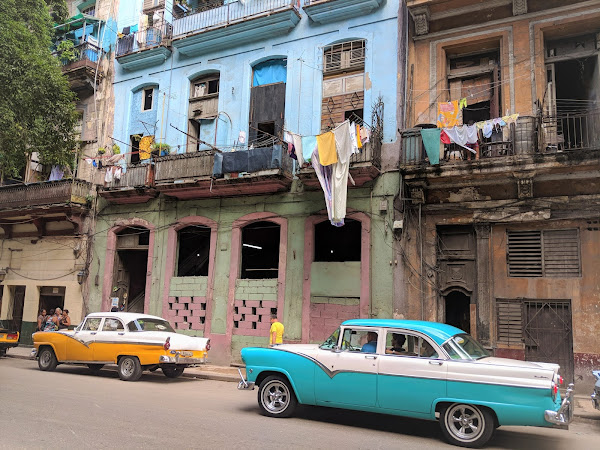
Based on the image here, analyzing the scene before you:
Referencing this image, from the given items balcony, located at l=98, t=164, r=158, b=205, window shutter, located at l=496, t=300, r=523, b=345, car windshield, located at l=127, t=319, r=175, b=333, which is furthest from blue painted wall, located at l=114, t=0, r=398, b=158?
car windshield, located at l=127, t=319, r=175, b=333

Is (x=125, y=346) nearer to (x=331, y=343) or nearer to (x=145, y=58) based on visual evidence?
(x=331, y=343)

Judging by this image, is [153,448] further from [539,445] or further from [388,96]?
[388,96]

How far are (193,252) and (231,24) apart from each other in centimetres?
831

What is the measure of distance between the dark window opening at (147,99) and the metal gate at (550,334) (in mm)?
15312

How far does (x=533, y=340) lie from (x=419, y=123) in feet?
21.7

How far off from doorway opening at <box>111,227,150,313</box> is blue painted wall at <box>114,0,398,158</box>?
383 cm

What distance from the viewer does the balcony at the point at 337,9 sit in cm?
1536

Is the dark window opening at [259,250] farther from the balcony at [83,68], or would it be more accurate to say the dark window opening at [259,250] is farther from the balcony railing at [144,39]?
the balcony at [83,68]

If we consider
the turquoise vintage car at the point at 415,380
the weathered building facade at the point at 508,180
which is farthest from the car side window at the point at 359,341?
the weathered building facade at the point at 508,180

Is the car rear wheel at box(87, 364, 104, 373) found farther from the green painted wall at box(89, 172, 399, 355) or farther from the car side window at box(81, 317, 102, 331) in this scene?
the green painted wall at box(89, 172, 399, 355)

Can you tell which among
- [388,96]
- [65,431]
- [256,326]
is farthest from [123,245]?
[65,431]

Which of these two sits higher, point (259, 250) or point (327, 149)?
point (327, 149)

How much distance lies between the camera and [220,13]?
704 inches

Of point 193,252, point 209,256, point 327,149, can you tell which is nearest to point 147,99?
point 193,252
